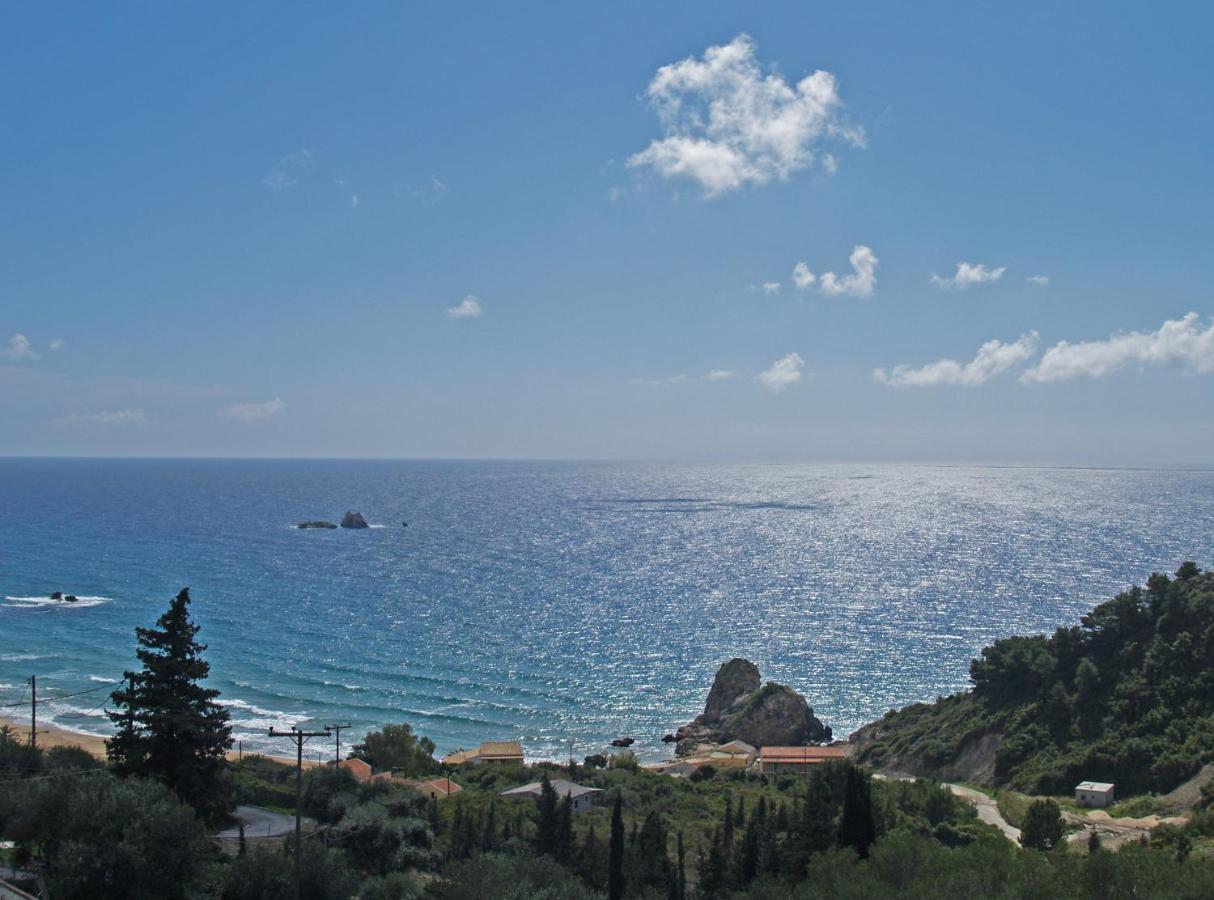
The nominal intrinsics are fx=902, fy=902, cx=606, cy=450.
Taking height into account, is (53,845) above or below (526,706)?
above

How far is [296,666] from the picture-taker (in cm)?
7612

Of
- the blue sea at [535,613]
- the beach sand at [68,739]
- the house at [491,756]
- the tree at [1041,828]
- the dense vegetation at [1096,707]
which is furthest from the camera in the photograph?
the blue sea at [535,613]

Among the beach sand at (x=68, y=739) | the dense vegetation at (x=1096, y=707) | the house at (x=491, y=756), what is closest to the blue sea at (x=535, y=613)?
the beach sand at (x=68, y=739)

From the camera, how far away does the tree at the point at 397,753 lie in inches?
2111

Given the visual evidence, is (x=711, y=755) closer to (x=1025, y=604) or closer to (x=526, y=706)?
(x=526, y=706)

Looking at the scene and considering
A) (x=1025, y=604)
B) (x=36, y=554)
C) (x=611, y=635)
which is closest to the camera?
(x=611, y=635)

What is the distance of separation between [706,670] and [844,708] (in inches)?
535

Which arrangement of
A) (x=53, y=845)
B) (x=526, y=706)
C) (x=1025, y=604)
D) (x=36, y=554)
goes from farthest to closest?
(x=36, y=554), (x=1025, y=604), (x=526, y=706), (x=53, y=845)

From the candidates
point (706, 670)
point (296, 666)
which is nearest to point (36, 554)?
point (296, 666)

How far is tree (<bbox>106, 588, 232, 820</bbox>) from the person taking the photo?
3256 cm

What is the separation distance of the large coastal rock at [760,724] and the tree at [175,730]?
1472 inches

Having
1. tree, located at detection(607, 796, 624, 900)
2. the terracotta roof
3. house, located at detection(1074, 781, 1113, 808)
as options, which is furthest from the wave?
house, located at detection(1074, 781, 1113, 808)

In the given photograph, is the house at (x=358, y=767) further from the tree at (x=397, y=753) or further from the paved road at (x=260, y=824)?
the paved road at (x=260, y=824)

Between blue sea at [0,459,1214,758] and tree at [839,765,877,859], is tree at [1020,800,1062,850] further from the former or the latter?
blue sea at [0,459,1214,758]
